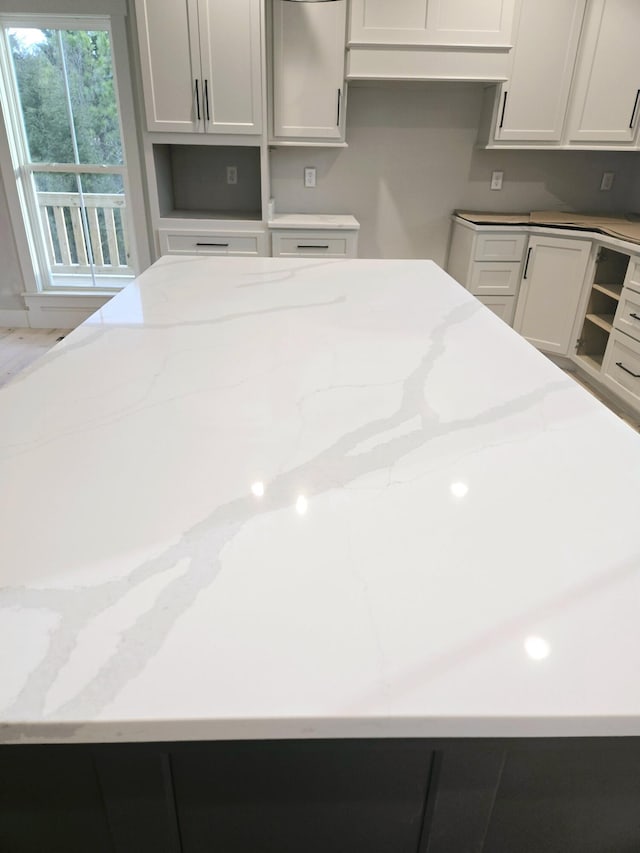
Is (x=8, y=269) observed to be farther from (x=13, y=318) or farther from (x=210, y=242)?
(x=210, y=242)

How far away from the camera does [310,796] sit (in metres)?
0.59

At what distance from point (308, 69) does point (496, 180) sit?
1.48 m

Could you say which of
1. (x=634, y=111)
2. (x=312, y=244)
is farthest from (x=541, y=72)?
(x=312, y=244)

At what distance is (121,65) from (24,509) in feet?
12.6

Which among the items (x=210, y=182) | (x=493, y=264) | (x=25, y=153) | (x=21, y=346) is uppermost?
(x=25, y=153)

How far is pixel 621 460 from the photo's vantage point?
81cm

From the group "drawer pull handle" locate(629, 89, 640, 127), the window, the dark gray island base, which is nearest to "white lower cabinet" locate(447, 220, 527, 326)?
"drawer pull handle" locate(629, 89, 640, 127)

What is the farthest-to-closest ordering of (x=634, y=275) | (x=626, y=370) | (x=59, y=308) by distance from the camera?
1. (x=59, y=308)
2. (x=626, y=370)
3. (x=634, y=275)

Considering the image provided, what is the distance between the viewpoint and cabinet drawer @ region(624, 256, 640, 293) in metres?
3.01

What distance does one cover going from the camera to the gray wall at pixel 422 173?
3758 millimetres

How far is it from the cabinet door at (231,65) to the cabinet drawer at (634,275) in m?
2.19

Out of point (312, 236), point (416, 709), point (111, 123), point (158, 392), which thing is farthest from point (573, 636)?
point (111, 123)

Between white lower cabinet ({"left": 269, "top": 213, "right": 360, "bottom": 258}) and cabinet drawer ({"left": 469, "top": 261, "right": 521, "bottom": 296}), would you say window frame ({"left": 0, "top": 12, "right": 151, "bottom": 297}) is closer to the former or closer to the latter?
white lower cabinet ({"left": 269, "top": 213, "right": 360, "bottom": 258})

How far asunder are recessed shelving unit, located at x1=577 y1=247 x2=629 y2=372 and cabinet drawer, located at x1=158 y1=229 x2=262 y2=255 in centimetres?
207
